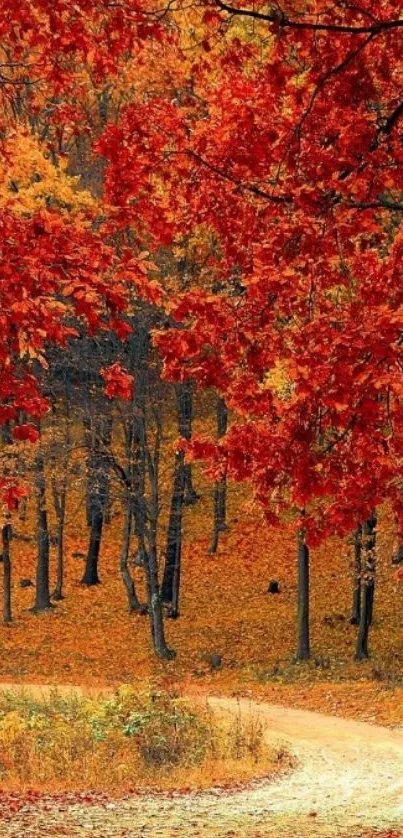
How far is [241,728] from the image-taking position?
53.5 ft

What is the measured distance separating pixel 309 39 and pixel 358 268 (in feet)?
7.44

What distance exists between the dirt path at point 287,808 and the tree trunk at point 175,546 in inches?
515

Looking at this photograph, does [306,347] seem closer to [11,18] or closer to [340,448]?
[340,448]

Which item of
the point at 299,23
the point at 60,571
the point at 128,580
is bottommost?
the point at 128,580

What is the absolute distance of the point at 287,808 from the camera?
12.4 metres

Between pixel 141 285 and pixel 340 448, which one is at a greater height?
pixel 141 285

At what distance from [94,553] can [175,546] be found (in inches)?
139

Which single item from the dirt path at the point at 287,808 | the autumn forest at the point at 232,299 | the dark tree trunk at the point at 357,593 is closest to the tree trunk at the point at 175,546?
the dark tree trunk at the point at 357,593

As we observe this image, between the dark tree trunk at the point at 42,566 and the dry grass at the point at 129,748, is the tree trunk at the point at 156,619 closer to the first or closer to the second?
the dark tree trunk at the point at 42,566

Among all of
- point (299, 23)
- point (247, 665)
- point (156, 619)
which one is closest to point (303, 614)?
point (247, 665)

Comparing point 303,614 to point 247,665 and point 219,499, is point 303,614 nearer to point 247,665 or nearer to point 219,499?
point 247,665

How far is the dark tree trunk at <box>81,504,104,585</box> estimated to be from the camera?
34.8m

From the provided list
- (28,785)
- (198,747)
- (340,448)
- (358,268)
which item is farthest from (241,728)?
(358,268)

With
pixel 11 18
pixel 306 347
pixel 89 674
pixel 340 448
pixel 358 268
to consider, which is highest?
pixel 11 18
